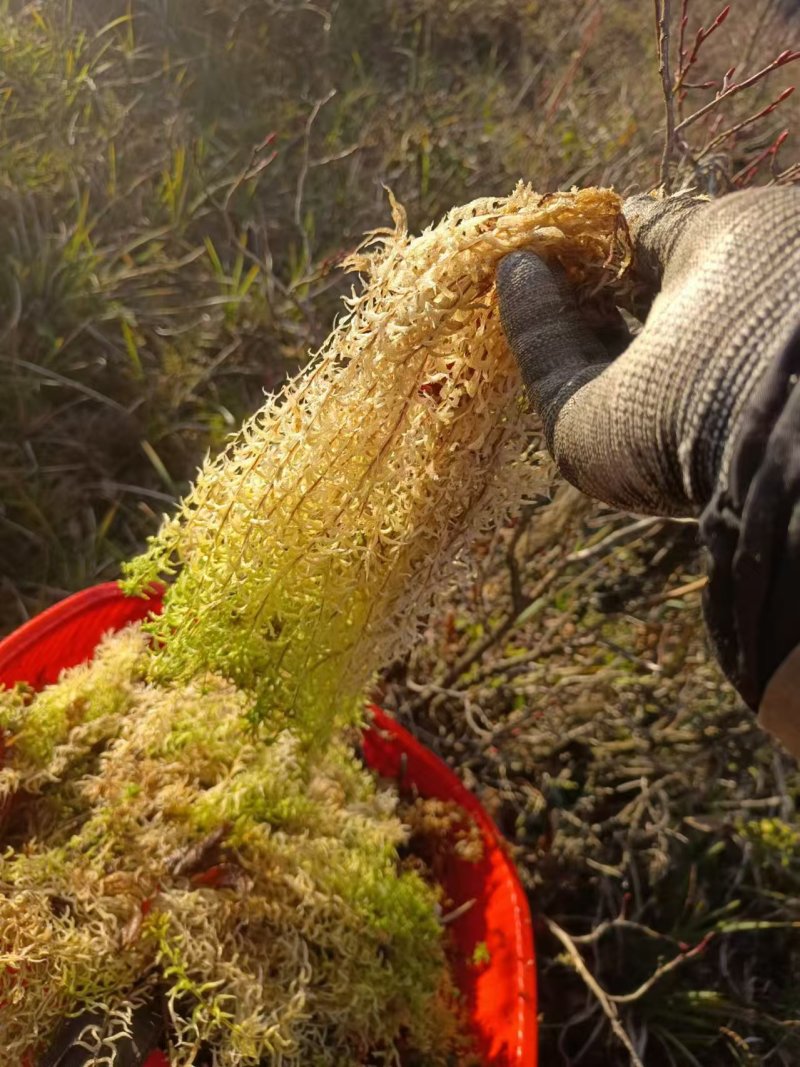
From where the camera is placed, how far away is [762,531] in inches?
17.0

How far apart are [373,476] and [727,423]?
1.45ft

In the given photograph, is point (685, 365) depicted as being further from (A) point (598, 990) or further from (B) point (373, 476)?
(A) point (598, 990)

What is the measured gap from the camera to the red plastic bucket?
1093 millimetres

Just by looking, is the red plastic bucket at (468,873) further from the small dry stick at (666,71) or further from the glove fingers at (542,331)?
the small dry stick at (666,71)

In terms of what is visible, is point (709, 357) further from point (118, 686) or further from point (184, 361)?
point (184, 361)

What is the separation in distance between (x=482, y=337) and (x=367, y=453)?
0.18m

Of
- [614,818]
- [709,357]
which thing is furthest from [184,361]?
[709,357]

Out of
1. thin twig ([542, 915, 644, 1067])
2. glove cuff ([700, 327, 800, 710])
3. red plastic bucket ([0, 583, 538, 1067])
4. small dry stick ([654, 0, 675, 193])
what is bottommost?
thin twig ([542, 915, 644, 1067])

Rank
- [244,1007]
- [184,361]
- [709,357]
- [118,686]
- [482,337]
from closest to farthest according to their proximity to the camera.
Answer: [709,357] → [482,337] → [244,1007] → [118,686] → [184,361]

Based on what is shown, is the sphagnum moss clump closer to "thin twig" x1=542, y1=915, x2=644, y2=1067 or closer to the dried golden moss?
the dried golden moss

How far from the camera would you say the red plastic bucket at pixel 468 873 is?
1093 mm

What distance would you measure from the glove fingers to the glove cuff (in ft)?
0.77

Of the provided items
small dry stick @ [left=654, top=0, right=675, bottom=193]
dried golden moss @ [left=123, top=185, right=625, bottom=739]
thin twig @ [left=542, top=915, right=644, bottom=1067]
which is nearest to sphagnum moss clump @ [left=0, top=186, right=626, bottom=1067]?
dried golden moss @ [left=123, top=185, right=625, bottom=739]

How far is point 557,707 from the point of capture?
1.60 meters
